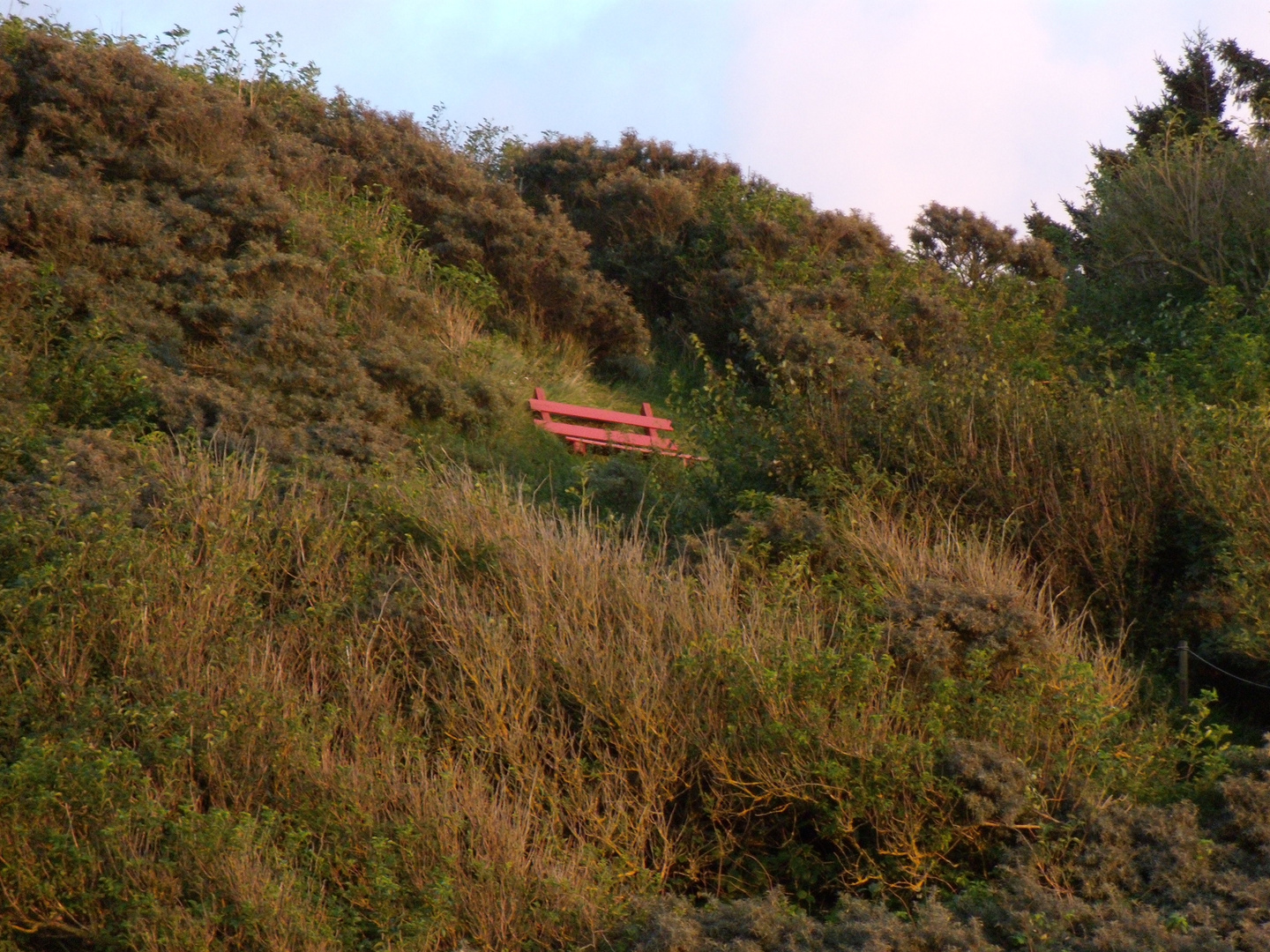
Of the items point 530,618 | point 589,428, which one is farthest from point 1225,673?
point 589,428

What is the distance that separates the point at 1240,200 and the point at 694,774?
1026 cm

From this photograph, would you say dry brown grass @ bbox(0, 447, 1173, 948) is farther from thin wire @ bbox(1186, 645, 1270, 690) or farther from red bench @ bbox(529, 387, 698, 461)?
red bench @ bbox(529, 387, 698, 461)

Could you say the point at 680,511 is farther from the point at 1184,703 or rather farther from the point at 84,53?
the point at 84,53

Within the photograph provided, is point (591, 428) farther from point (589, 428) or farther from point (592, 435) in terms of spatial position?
point (592, 435)

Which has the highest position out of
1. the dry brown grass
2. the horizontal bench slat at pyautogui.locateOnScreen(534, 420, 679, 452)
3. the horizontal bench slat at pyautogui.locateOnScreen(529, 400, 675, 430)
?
the horizontal bench slat at pyautogui.locateOnScreen(529, 400, 675, 430)

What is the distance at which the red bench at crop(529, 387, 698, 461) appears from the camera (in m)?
11.5

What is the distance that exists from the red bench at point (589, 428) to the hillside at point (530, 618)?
0.26 meters

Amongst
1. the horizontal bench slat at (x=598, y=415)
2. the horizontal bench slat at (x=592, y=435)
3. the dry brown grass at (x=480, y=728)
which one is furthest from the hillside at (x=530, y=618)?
the horizontal bench slat at (x=592, y=435)

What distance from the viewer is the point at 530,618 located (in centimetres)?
595

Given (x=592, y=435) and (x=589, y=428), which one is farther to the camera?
(x=589, y=428)

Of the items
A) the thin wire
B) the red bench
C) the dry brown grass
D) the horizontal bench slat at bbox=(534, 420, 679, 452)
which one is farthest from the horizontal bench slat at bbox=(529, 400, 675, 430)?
the thin wire

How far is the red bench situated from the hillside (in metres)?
0.26

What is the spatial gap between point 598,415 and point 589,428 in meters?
0.34

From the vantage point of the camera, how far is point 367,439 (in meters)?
9.48
